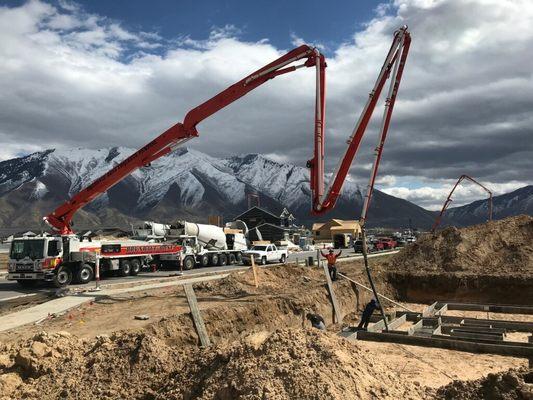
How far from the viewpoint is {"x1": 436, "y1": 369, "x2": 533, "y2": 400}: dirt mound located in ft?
18.9

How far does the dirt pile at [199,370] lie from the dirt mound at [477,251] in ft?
54.1

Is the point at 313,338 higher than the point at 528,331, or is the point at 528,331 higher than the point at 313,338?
the point at 313,338

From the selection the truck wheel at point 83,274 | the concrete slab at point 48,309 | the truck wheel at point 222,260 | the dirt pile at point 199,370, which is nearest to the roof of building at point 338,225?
the truck wheel at point 222,260

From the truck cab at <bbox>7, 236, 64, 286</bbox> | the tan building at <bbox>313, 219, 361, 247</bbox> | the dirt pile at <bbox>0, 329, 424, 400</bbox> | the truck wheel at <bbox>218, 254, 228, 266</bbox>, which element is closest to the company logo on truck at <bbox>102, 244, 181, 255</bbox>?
the truck cab at <bbox>7, 236, 64, 286</bbox>

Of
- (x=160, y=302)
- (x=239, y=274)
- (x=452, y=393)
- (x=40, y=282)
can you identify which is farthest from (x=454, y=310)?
(x=40, y=282)

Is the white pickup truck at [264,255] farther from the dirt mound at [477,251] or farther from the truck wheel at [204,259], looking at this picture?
the dirt mound at [477,251]

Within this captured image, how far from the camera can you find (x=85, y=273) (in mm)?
21047

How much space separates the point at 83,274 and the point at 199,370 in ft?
51.9

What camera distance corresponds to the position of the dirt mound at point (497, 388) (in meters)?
5.75

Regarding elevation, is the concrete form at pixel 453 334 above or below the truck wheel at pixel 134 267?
below

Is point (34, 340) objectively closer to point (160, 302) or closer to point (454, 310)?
point (160, 302)

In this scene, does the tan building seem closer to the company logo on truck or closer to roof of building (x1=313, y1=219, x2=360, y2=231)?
roof of building (x1=313, y1=219, x2=360, y2=231)

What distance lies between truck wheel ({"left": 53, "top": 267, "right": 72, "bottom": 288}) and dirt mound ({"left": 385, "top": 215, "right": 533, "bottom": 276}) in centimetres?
1491

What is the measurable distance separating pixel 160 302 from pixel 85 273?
8.16 m
